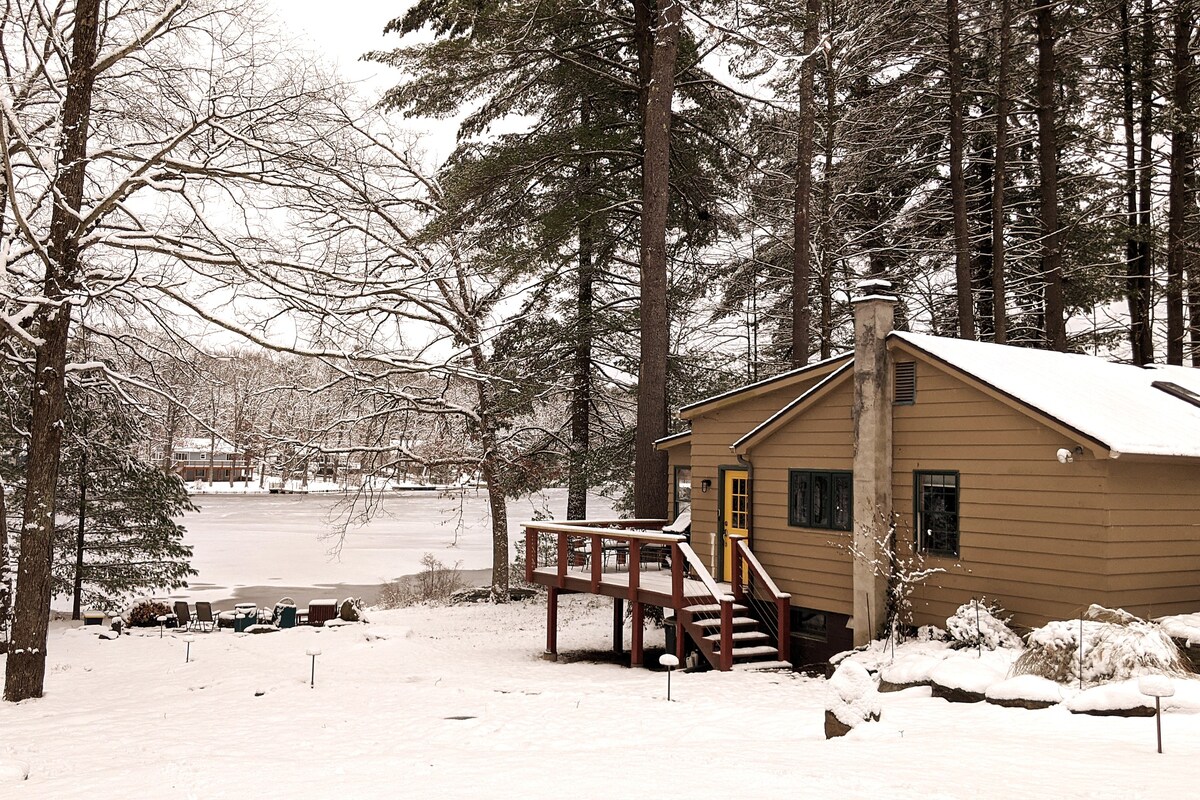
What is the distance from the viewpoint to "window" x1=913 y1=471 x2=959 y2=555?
34.6 feet

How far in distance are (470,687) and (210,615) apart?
9.47 m

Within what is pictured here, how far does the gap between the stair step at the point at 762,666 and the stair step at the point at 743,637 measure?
28cm

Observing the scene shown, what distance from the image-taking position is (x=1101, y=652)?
7625 mm

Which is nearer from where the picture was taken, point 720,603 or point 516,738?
point 516,738

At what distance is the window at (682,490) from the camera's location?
16359 millimetres

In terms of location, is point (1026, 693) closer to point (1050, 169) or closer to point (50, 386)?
point (50, 386)

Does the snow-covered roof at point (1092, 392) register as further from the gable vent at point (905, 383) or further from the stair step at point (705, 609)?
the stair step at point (705, 609)

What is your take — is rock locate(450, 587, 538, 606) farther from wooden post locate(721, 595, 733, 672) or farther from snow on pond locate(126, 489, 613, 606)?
wooden post locate(721, 595, 733, 672)

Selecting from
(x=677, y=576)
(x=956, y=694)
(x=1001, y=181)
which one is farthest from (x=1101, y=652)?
(x=1001, y=181)

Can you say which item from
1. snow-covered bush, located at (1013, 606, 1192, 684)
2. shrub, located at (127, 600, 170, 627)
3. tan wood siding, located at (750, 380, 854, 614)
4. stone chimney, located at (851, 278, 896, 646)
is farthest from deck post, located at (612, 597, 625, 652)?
shrub, located at (127, 600, 170, 627)

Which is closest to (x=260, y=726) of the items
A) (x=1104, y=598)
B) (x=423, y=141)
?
(x=1104, y=598)

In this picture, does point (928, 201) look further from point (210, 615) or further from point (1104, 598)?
point (210, 615)

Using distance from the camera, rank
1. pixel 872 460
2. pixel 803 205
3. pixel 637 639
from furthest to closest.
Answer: pixel 803 205 < pixel 637 639 < pixel 872 460

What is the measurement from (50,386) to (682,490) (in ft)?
34.6
